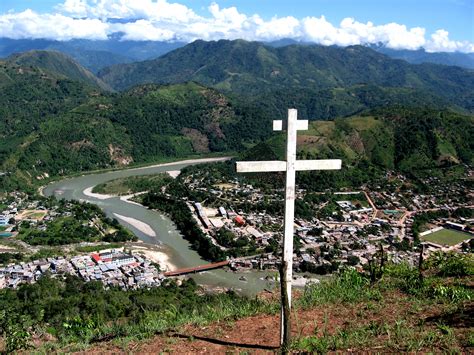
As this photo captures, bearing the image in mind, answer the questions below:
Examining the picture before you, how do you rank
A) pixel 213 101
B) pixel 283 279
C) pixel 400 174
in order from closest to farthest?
pixel 283 279
pixel 400 174
pixel 213 101

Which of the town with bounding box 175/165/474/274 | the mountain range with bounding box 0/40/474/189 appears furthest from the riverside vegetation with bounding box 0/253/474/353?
the mountain range with bounding box 0/40/474/189

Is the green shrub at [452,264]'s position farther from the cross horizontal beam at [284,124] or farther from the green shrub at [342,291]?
the cross horizontal beam at [284,124]

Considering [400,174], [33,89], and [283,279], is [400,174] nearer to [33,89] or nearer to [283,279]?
[283,279]

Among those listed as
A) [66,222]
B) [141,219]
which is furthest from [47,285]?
[141,219]

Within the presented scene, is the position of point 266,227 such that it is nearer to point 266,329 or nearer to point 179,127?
point 266,329

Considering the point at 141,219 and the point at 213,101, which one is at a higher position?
the point at 213,101

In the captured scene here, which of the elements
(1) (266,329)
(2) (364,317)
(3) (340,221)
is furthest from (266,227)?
(1) (266,329)
